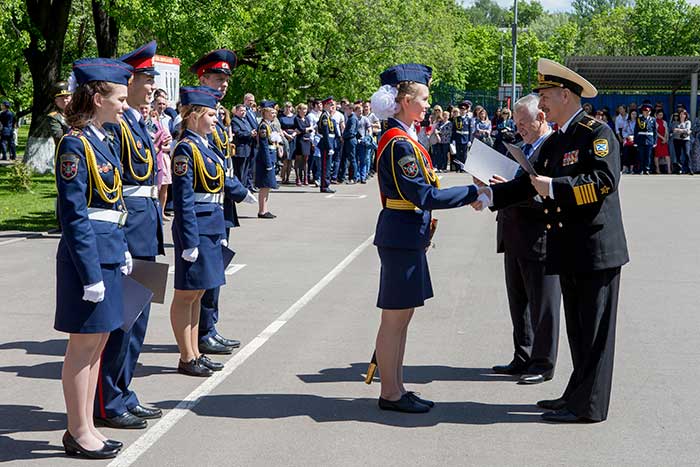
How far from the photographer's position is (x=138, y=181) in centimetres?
654

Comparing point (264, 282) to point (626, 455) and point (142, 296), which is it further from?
point (626, 455)

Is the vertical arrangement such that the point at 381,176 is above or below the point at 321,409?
above

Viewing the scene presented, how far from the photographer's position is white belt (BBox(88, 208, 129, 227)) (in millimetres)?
5465

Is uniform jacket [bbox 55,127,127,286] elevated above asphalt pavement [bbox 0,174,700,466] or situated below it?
above

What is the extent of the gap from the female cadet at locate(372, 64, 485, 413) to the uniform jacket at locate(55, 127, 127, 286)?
170 cm

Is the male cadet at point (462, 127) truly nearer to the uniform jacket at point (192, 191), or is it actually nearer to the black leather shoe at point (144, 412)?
the uniform jacket at point (192, 191)

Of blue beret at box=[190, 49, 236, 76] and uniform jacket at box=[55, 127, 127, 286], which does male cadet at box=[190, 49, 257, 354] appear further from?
uniform jacket at box=[55, 127, 127, 286]

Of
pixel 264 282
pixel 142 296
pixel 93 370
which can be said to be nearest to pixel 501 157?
pixel 142 296

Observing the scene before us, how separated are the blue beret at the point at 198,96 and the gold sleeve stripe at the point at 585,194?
276 cm

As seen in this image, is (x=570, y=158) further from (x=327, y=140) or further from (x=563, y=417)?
(x=327, y=140)

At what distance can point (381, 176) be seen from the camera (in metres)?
6.36

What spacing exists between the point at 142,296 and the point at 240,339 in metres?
2.67

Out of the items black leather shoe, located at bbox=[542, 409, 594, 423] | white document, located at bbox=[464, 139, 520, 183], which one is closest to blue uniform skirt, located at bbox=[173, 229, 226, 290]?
white document, located at bbox=[464, 139, 520, 183]

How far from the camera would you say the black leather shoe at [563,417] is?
6.26m
